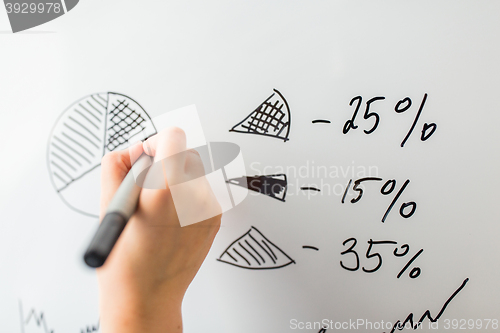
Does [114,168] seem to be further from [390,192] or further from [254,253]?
[390,192]

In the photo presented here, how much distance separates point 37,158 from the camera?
1.32ft

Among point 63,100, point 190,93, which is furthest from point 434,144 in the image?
point 63,100

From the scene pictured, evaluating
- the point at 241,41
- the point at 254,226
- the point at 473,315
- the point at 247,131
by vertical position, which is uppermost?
the point at 241,41

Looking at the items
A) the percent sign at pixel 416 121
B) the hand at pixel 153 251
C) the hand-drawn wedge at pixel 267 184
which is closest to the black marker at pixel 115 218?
the hand at pixel 153 251

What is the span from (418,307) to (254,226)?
253 millimetres

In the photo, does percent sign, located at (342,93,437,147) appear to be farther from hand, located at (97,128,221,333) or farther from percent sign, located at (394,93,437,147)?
hand, located at (97,128,221,333)

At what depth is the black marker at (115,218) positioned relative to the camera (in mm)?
239

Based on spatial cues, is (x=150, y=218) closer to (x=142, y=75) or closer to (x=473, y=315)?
(x=142, y=75)

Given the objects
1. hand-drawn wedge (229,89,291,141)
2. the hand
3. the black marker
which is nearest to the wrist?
the hand

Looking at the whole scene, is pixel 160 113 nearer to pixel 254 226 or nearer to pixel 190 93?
pixel 190 93

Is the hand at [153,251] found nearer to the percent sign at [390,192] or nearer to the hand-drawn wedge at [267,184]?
the hand-drawn wedge at [267,184]

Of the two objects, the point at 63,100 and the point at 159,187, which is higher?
the point at 63,100

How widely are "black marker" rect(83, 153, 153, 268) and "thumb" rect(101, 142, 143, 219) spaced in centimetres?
2

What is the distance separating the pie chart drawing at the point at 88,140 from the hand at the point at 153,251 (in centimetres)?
2
